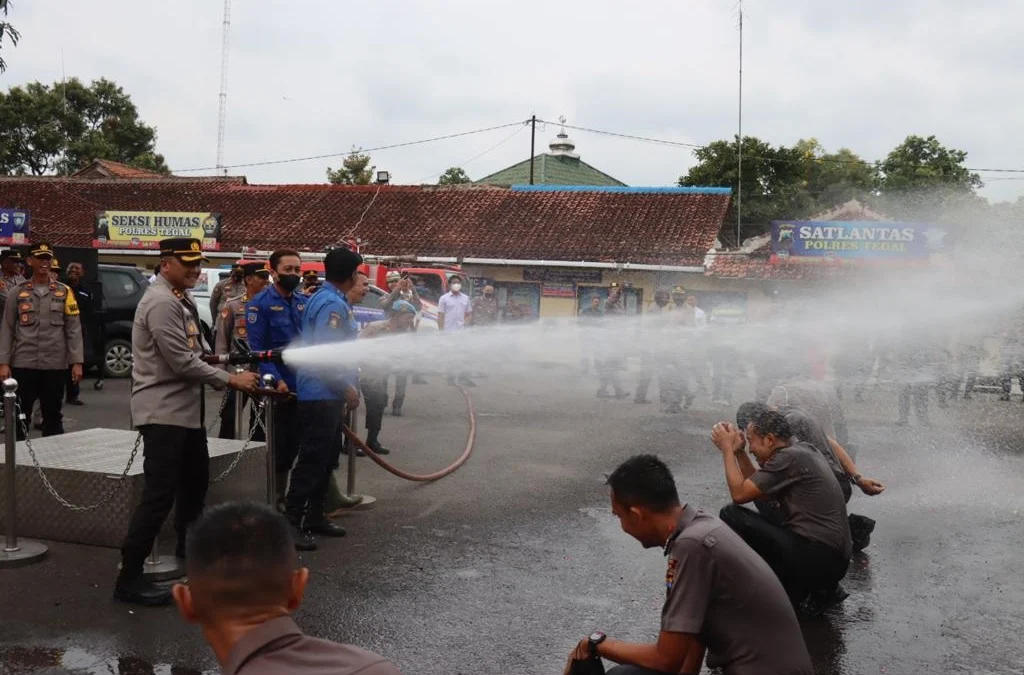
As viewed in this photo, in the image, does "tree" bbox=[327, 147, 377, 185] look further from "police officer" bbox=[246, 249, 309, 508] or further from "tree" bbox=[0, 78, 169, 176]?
"police officer" bbox=[246, 249, 309, 508]

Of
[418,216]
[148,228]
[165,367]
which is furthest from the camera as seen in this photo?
[418,216]

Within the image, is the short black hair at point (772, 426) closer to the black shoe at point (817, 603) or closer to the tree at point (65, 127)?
the black shoe at point (817, 603)

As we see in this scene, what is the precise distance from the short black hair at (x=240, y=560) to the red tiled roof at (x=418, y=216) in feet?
83.8

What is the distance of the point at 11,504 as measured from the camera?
549cm

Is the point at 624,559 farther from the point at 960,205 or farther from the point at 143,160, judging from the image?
the point at 143,160

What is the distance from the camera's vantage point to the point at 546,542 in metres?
6.32

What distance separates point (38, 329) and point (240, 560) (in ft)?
23.7

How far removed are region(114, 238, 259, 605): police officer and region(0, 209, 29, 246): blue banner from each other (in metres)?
25.3

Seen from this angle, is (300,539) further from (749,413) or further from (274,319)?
(749,413)

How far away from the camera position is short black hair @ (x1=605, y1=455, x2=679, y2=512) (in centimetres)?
302

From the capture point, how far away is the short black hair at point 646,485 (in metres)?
3.02

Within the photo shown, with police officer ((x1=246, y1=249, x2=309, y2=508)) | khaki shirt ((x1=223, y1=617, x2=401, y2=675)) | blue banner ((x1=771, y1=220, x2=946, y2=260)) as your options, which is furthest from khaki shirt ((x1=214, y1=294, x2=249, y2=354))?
blue banner ((x1=771, y1=220, x2=946, y2=260))

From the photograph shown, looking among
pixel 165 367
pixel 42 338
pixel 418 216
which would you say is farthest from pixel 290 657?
pixel 418 216

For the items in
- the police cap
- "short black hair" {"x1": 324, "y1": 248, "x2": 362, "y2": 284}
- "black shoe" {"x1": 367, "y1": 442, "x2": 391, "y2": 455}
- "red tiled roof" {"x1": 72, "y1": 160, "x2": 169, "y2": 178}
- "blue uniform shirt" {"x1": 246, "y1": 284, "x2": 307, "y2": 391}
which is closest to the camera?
the police cap
